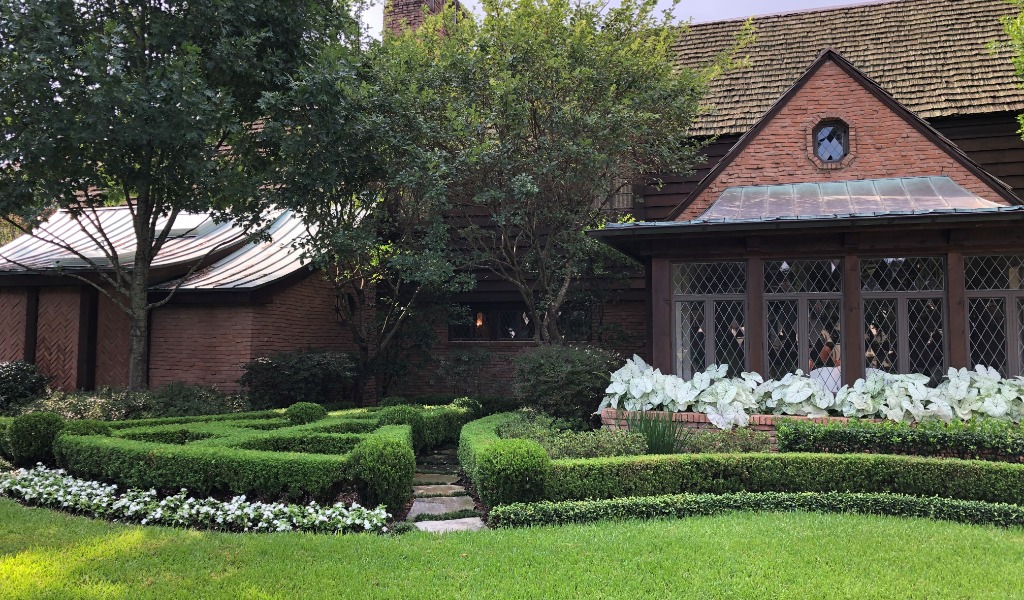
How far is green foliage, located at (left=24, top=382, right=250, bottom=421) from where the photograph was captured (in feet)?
34.4

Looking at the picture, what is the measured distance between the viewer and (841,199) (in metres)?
10.2

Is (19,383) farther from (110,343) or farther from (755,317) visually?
(755,317)

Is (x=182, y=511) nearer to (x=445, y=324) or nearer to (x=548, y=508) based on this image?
(x=548, y=508)

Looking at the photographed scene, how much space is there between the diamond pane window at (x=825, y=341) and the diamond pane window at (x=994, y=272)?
169 cm

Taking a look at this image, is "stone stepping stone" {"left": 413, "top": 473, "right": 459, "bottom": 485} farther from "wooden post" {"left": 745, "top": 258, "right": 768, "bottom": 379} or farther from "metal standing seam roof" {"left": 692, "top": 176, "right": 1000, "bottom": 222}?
"metal standing seam roof" {"left": 692, "top": 176, "right": 1000, "bottom": 222}

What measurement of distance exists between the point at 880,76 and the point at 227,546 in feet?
48.1

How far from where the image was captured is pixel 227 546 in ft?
17.4

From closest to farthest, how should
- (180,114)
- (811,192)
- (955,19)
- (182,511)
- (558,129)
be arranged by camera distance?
(182,511) → (180,114) → (811,192) → (558,129) → (955,19)

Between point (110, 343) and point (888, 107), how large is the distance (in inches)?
573

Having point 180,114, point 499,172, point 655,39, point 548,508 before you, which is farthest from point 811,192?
point 180,114

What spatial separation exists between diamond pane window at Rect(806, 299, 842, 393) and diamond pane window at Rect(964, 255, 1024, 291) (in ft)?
5.54

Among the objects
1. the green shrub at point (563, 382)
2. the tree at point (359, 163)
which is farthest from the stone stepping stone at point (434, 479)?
the tree at point (359, 163)

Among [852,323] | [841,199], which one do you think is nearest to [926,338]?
[852,323]

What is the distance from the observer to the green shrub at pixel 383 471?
6391 millimetres
